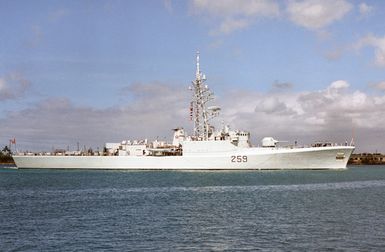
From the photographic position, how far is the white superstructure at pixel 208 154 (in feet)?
266

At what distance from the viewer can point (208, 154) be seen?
84.7 m

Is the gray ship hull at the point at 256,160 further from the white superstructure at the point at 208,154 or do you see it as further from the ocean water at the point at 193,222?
the ocean water at the point at 193,222

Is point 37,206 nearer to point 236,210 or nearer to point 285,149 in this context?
point 236,210

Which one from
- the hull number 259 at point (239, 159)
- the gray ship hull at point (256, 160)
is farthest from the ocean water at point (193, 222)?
the hull number 259 at point (239, 159)

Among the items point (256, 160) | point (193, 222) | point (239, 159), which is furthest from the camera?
point (239, 159)

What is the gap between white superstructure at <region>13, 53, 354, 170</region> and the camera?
8112cm

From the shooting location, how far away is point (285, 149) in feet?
268

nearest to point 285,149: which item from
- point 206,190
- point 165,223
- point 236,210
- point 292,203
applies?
point 206,190

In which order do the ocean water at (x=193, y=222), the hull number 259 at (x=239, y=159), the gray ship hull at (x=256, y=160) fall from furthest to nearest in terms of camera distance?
1. the hull number 259 at (x=239, y=159)
2. the gray ship hull at (x=256, y=160)
3. the ocean water at (x=193, y=222)

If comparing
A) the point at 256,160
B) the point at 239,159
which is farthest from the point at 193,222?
the point at 239,159

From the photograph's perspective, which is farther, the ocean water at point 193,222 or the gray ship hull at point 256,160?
the gray ship hull at point 256,160

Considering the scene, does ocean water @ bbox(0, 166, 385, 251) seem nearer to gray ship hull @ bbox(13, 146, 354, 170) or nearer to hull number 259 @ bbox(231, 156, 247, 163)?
gray ship hull @ bbox(13, 146, 354, 170)

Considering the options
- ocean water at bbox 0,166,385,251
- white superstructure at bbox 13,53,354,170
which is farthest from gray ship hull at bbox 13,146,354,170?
ocean water at bbox 0,166,385,251

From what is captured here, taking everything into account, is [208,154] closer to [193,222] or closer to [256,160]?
[256,160]
